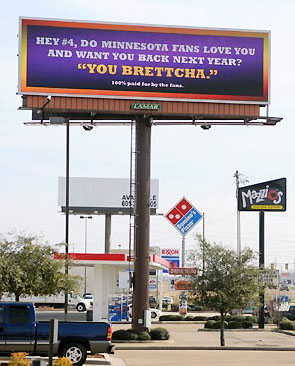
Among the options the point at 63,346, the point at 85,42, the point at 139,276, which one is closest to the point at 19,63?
the point at 85,42

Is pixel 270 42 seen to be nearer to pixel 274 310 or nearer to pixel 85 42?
pixel 85 42

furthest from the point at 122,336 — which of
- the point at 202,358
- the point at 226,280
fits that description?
the point at 202,358

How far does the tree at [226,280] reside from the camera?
35.2 m

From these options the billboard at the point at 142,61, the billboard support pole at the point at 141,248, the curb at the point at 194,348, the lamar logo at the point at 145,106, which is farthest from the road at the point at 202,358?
the billboard at the point at 142,61

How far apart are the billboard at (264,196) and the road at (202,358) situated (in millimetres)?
16301

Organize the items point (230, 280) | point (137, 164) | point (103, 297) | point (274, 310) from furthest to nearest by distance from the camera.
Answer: point (274, 310)
point (103, 297)
point (137, 164)
point (230, 280)

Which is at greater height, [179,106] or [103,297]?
[179,106]

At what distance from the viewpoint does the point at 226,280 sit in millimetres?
35219

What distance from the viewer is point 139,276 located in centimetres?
3709

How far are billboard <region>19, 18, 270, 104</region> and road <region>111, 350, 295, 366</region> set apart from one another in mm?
12046

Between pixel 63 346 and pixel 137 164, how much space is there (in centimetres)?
1452

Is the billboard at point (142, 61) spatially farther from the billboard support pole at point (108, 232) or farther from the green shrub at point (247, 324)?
the billboard support pole at point (108, 232)

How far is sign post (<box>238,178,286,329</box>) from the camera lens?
49406mm

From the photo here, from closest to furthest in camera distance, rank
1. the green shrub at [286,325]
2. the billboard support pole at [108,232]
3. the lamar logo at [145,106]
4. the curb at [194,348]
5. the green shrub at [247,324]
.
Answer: the curb at [194,348] → the lamar logo at [145,106] → the green shrub at [286,325] → the green shrub at [247,324] → the billboard support pole at [108,232]
